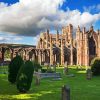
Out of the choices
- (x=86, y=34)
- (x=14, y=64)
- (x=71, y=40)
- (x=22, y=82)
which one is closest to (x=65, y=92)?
(x=22, y=82)

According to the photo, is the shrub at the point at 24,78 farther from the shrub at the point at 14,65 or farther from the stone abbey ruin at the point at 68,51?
the stone abbey ruin at the point at 68,51

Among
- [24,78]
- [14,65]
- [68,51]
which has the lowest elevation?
[24,78]

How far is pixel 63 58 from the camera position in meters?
89.7

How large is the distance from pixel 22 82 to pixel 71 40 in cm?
7982

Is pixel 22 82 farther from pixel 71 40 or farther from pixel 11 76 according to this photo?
pixel 71 40

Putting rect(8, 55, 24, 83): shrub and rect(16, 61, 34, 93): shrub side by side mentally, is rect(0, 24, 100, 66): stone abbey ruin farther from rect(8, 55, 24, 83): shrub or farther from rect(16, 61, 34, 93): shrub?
rect(16, 61, 34, 93): shrub

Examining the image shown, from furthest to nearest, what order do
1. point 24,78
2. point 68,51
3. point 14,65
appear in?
point 68,51 < point 14,65 < point 24,78

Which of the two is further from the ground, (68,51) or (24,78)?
(68,51)

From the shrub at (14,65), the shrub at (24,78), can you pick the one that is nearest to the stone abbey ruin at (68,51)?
the shrub at (14,65)

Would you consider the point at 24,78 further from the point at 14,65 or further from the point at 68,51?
the point at 68,51

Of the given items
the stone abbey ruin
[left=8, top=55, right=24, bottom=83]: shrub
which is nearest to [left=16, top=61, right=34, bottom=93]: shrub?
[left=8, top=55, right=24, bottom=83]: shrub

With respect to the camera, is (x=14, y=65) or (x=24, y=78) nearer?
(x=24, y=78)

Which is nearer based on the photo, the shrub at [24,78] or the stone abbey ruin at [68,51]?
the shrub at [24,78]

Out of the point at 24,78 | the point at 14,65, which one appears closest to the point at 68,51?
the point at 14,65
